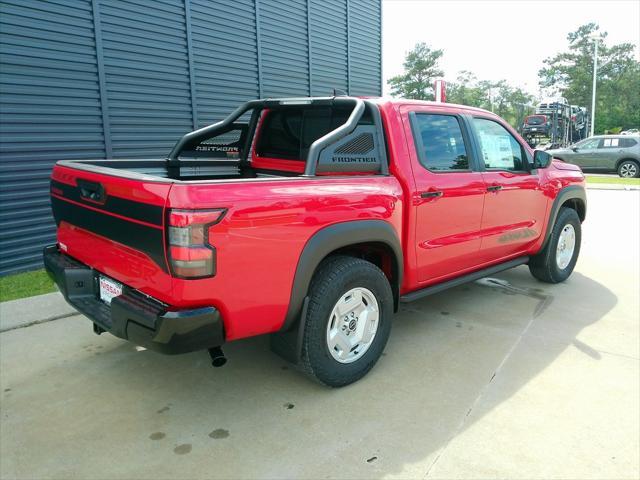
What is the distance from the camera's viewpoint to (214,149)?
459 centimetres

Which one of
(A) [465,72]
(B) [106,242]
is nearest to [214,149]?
(B) [106,242]

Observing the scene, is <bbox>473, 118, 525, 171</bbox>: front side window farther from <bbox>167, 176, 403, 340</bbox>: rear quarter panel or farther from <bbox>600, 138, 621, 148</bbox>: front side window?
<bbox>600, 138, 621, 148</bbox>: front side window

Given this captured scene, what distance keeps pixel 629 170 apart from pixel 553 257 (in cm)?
1553

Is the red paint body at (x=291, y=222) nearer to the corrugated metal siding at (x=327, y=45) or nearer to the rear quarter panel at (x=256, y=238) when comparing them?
the rear quarter panel at (x=256, y=238)

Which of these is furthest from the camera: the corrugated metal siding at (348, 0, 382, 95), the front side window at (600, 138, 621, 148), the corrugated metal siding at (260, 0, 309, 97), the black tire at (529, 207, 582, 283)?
the front side window at (600, 138, 621, 148)

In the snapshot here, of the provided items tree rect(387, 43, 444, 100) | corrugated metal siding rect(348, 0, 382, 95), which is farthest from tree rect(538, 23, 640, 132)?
corrugated metal siding rect(348, 0, 382, 95)

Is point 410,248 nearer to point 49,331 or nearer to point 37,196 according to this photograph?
point 49,331

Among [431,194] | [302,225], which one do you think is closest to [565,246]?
[431,194]

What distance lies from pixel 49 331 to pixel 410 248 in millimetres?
2976

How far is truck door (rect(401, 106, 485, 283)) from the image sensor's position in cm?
367

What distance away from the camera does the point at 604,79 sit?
2299 inches

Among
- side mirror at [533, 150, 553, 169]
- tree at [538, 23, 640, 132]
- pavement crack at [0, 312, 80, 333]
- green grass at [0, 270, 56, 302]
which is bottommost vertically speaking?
pavement crack at [0, 312, 80, 333]

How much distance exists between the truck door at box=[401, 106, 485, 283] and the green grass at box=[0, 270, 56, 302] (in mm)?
3770

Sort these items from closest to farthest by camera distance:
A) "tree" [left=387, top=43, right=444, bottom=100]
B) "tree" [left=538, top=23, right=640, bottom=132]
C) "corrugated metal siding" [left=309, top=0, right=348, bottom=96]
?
1. "corrugated metal siding" [left=309, top=0, right=348, bottom=96]
2. "tree" [left=538, top=23, right=640, bottom=132]
3. "tree" [left=387, top=43, right=444, bottom=100]
